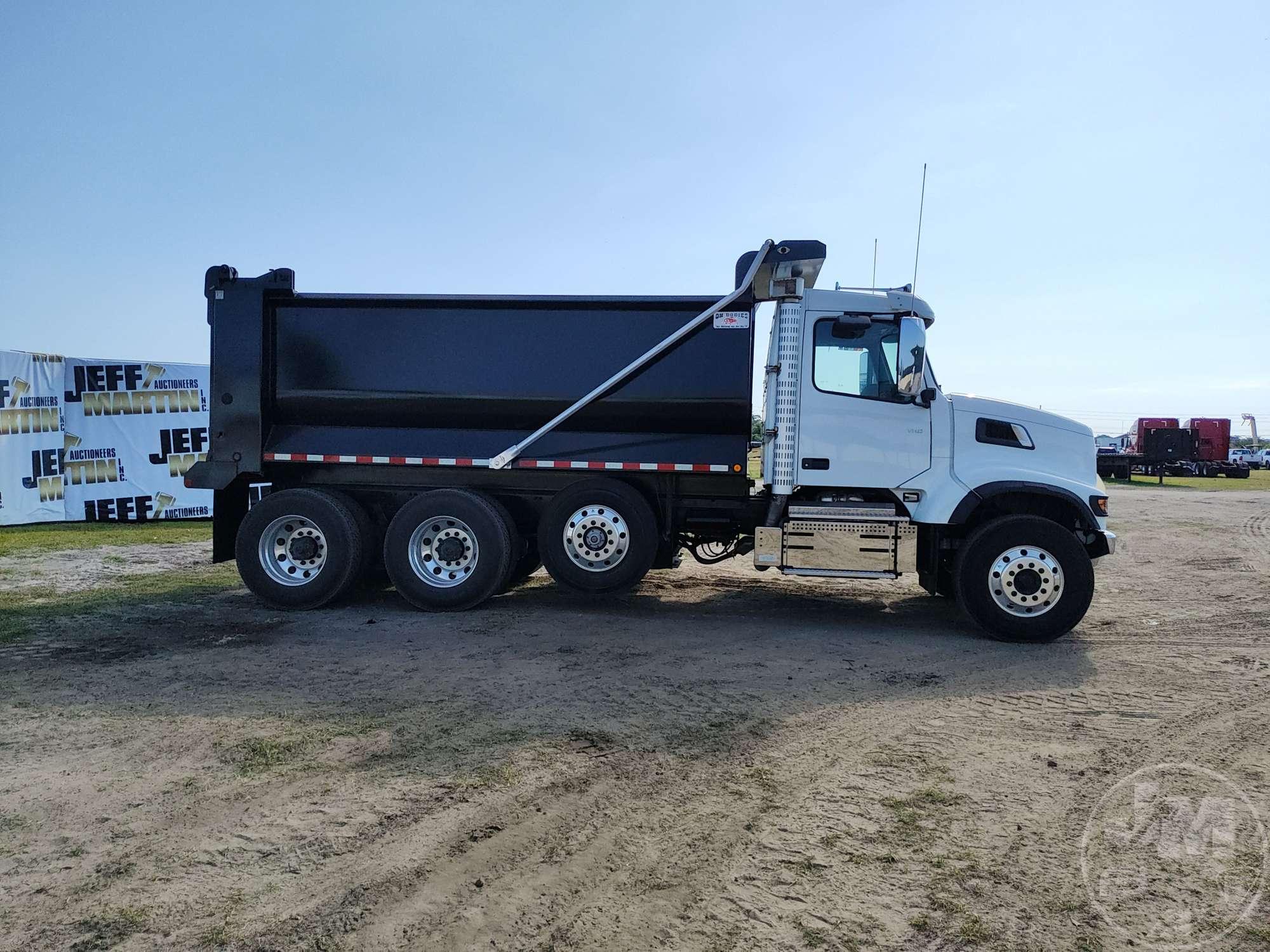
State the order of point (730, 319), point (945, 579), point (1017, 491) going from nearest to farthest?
point (1017, 491), point (730, 319), point (945, 579)

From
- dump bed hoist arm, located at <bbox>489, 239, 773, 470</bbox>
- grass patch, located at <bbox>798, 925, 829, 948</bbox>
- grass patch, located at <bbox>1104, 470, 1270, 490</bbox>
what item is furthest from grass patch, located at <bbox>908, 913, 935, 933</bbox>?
grass patch, located at <bbox>1104, 470, 1270, 490</bbox>

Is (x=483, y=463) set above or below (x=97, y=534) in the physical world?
above

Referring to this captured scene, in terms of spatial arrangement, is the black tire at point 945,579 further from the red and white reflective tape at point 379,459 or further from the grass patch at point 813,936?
the grass patch at point 813,936

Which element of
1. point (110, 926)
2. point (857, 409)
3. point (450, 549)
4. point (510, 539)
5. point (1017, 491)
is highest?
point (857, 409)

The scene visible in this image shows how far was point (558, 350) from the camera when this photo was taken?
7930 mm

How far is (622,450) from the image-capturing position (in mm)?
7898

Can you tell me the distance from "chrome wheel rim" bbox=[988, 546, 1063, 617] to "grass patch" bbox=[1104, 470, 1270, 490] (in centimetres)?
2715

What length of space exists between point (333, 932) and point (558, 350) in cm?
585

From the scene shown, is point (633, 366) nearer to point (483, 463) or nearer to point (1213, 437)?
point (483, 463)

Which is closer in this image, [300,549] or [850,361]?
[850,361]

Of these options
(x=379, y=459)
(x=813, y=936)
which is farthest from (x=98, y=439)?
(x=813, y=936)

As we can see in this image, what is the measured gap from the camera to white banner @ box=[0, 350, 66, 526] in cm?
1495

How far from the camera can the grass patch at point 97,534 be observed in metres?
12.7

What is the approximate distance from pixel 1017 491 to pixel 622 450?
3510 mm
